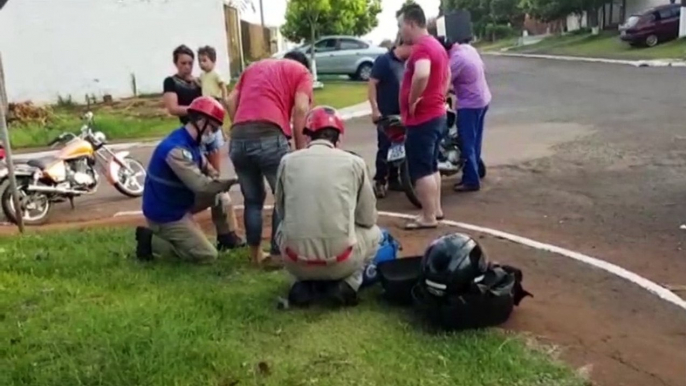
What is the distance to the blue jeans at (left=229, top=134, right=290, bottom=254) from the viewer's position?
643 cm

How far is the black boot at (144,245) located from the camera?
6871 millimetres

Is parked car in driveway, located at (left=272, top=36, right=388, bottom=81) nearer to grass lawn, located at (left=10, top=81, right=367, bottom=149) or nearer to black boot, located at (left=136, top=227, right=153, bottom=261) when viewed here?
grass lawn, located at (left=10, top=81, right=367, bottom=149)

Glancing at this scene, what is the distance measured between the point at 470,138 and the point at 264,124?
344 cm

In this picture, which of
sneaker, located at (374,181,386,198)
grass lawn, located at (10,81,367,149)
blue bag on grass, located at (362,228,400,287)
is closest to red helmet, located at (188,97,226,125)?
blue bag on grass, located at (362,228,400,287)

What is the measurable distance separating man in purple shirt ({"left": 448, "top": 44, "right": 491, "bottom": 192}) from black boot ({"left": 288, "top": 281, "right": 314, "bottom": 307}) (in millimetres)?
4130

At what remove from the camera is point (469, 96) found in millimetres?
9203

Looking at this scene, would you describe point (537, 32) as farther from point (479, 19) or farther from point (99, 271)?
point (99, 271)

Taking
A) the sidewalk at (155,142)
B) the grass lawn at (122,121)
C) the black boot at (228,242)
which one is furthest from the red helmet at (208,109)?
the grass lawn at (122,121)

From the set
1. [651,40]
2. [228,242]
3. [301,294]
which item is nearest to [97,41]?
[228,242]

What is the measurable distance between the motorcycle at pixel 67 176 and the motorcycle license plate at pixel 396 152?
11.4ft

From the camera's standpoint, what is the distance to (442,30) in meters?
14.7

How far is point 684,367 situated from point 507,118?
12729 millimetres

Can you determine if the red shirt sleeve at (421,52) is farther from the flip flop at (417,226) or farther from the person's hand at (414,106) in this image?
the flip flop at (417,226)

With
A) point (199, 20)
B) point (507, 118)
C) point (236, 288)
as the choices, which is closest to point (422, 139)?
point (236, 288)
